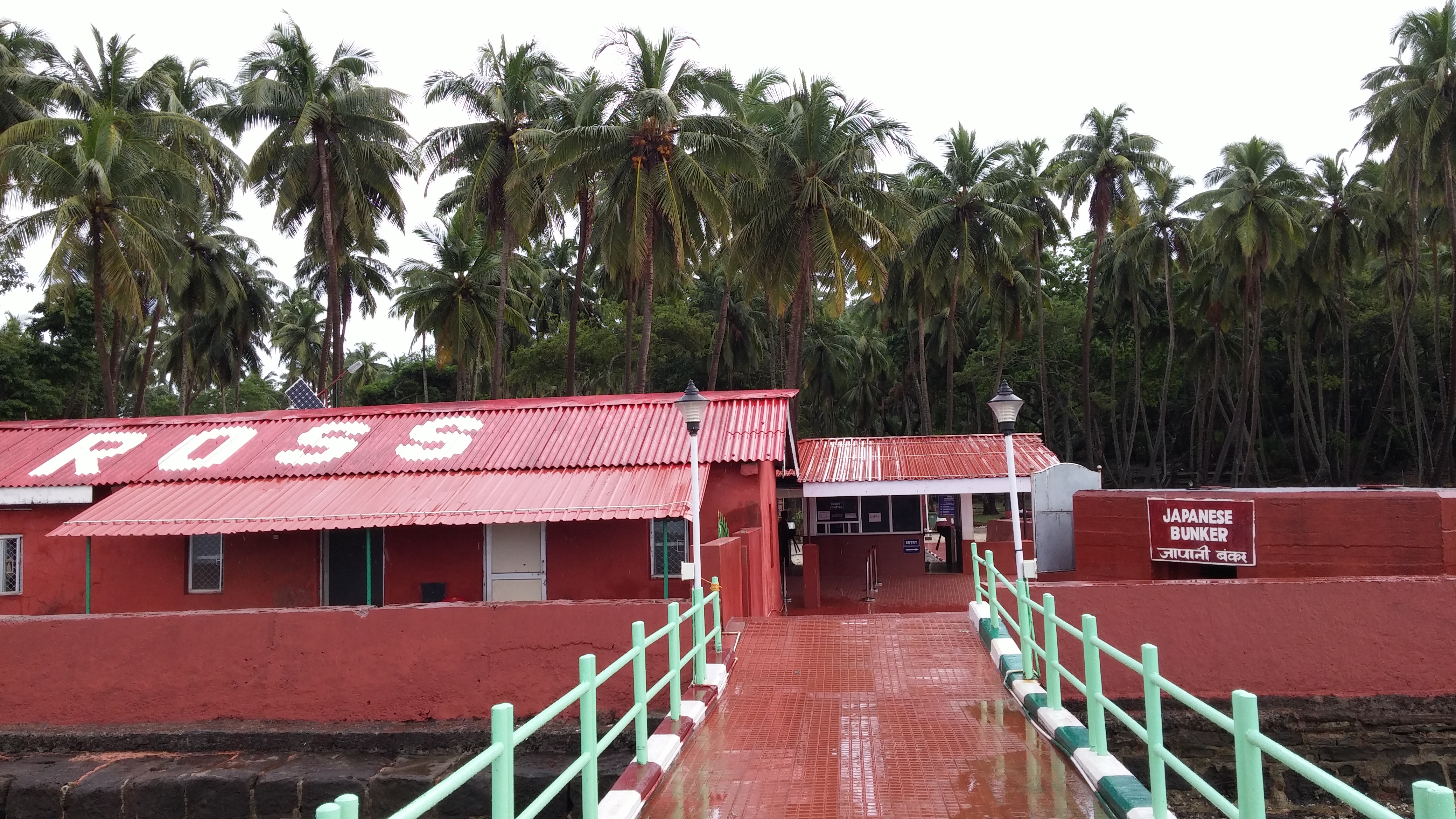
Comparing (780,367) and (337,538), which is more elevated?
(780,367)

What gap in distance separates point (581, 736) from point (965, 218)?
30.8 metres

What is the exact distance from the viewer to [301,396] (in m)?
22.1

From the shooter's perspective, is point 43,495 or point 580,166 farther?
point 580,166

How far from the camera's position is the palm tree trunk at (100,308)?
2353 cm

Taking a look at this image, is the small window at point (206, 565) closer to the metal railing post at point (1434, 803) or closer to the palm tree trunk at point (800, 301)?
the palm tree trunk at point (800, 301)

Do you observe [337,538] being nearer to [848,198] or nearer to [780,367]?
[848,198]

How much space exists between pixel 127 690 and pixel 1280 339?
165 feet

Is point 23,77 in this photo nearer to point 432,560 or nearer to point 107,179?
point 107,179

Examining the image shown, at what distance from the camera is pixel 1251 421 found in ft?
135

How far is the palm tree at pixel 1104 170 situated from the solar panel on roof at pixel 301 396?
25.9 metres

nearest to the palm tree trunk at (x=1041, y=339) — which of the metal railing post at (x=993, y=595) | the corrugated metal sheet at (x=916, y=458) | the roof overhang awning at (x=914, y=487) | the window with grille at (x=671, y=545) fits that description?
the corrugated metal sheet at (x=916, y=458)

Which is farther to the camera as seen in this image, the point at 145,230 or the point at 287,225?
the point at 287,225

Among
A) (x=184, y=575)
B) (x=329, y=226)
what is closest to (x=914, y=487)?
(x=184, y=575)

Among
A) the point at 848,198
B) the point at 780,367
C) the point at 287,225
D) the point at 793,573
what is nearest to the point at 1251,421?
the point at 780,367
